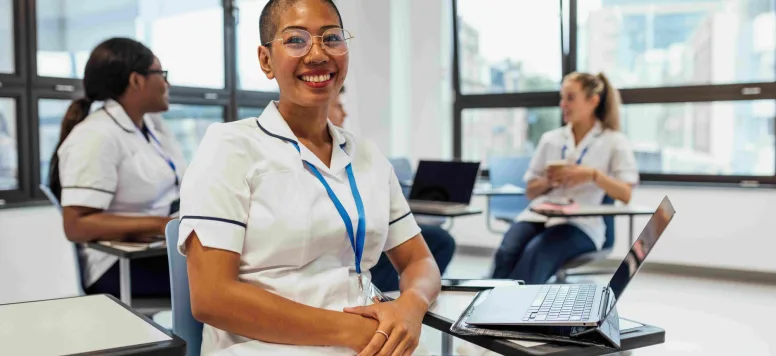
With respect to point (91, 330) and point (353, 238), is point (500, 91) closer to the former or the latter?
point (353, 238)

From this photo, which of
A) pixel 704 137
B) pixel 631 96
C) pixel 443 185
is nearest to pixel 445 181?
pixel 443 185

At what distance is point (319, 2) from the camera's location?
1.41 metres

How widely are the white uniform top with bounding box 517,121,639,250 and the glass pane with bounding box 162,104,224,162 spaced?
2.39 meters

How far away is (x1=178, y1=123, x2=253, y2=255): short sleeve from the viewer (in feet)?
4.06

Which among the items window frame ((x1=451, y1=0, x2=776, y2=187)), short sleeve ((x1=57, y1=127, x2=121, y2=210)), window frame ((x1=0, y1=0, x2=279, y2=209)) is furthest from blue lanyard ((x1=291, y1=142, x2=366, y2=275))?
window frame ((x1=451, y1=0, x2=776, y2=187))

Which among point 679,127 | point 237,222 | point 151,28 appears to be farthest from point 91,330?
point 679,127

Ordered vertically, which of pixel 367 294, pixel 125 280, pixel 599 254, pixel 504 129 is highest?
pixel 504 129

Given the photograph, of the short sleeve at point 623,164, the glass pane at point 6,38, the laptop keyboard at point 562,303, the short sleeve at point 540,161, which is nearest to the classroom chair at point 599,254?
the short sleeve at point 623,164

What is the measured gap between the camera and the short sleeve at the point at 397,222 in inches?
61.5

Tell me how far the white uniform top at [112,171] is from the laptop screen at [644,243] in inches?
68.3

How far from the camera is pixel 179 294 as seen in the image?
1529 mm

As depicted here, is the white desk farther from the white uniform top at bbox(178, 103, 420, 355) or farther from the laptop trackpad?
the laptop trackpad

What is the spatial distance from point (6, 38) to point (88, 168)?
203cm

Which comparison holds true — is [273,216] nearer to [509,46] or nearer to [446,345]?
[446,345]
